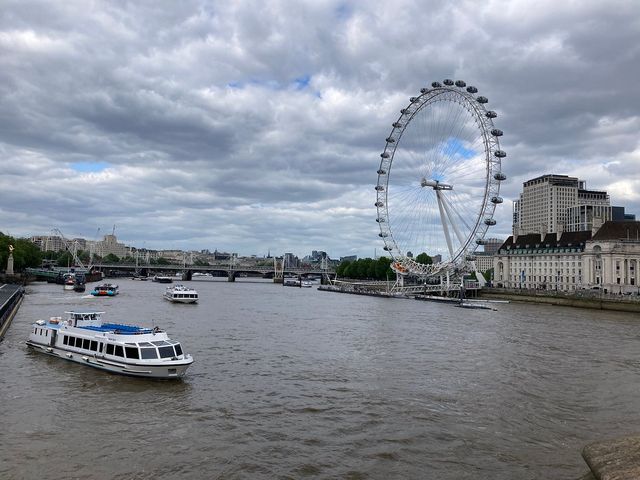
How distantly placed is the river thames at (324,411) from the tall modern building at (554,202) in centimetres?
14941

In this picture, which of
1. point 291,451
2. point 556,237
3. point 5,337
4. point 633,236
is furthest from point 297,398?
point 556,237

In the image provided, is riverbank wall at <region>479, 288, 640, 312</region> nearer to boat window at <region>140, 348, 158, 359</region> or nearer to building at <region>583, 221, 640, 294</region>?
building at <region>583, 221, 640, 294</region>

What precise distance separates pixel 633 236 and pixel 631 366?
70188mm

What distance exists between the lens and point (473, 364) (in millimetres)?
27125

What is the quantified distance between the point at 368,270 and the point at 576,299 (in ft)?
293

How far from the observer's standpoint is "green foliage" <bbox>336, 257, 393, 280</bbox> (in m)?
153

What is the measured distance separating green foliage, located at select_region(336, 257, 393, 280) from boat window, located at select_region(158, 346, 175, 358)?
125 metres

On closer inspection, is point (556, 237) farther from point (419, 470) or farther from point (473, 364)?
point (419, 470)

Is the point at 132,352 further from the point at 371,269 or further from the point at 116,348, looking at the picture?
the point at 371,269

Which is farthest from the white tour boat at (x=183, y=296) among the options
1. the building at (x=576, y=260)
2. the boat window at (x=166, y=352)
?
the building at (x=576, y=260)

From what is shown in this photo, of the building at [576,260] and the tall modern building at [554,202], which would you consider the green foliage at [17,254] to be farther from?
the tall modern building at [554,202]

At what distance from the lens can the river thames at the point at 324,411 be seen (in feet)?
44.0

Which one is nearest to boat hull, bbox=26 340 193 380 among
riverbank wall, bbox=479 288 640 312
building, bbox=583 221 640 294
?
riverbank wall, bbox=479 288 640 312

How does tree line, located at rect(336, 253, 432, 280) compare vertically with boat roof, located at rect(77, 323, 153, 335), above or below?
above
